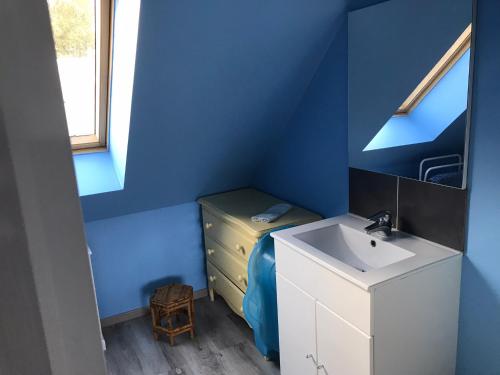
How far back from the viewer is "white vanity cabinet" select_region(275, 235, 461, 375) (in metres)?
1.55

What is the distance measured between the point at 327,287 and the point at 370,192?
61 centimetres

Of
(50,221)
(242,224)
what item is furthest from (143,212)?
(50,221)

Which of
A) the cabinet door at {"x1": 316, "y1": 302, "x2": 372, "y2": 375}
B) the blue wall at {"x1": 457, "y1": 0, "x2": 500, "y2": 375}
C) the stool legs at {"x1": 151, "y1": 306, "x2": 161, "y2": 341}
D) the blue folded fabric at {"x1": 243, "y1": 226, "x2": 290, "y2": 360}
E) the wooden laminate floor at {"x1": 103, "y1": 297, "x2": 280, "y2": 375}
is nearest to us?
the blue wall at {"x1": 457, "y1": 0, "x2": 500, "y2": 375}

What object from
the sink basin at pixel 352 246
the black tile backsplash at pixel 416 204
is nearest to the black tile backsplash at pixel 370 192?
the black tile backsplash at pixel 416 204

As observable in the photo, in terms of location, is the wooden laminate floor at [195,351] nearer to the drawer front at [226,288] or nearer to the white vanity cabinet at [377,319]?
the drawer front at [226,288]

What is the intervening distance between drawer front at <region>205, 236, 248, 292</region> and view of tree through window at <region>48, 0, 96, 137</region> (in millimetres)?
1177

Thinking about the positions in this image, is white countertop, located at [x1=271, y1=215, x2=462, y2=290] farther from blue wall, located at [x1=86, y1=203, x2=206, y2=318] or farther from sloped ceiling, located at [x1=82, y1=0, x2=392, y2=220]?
blue wall, located at [x1=86, y1=203, x2=206, y2=318]

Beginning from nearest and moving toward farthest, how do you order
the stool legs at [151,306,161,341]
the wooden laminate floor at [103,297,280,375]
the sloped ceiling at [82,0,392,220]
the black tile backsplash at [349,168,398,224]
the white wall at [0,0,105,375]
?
the white wall at [0,0,105,375], the sloped ceiling at [82,0,392,220], the black tile backsplash at [349,168,398,224], the wooden laminate floor at [103,297,280,375], the stool legs at [151,306,161,341]

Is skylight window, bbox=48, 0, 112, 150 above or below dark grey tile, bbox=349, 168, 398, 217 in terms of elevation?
above

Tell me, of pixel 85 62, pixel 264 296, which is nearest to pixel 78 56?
pixel 85 62

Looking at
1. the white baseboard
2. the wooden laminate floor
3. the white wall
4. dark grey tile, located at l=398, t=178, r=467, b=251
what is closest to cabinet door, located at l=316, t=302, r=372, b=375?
dark grey tile, located at l=398, t=178, r=467, b=251

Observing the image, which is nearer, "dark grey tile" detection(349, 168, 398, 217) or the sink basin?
the sink basin

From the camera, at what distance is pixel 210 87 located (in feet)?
7.34

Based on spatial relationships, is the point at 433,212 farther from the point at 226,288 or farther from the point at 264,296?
the point at 226,288
